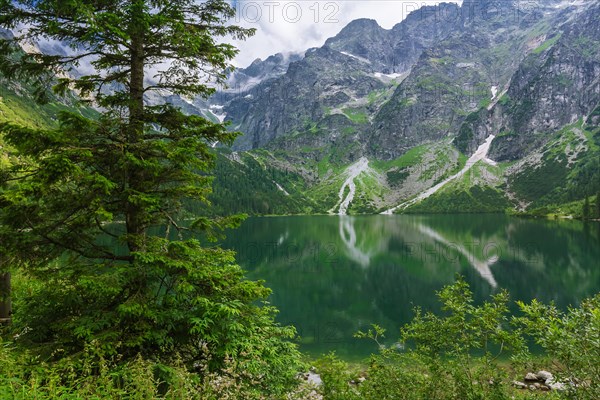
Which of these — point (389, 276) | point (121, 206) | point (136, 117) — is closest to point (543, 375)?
point (121, 206)

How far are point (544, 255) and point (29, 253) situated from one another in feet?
297

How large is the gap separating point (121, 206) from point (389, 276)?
58038mm

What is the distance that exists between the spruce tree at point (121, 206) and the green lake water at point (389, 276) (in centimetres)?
2331

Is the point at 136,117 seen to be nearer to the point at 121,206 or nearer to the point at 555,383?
the point at 121,206

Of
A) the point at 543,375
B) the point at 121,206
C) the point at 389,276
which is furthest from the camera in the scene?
the point at 389,276

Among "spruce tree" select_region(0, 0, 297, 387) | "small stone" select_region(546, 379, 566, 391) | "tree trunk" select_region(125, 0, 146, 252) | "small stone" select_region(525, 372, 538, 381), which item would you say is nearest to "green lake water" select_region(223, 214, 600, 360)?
"small stone" select_region(525, 372, 538, 381)

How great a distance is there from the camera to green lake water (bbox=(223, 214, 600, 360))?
1510 inches

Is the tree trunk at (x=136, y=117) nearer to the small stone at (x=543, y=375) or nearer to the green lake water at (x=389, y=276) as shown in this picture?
the green lake water at (x=389, y=276)

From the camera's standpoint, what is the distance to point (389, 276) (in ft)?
202

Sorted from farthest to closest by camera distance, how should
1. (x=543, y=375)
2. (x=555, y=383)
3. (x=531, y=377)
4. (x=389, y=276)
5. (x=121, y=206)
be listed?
1. (x=389, y=276)
2. (x=543, y=375)
3. (x=531, y=377)
4. (x=555, y=383)
5. (x=121, y=206)

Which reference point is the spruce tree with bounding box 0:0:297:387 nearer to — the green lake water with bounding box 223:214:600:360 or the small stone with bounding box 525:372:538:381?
the small stone with bounding box 525:372:538:381

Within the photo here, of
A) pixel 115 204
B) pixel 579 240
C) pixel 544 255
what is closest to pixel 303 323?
pixel 115 204

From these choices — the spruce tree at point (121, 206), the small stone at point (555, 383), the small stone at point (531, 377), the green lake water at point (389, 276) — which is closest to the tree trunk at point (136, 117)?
the spruce tree at point (121, 206)

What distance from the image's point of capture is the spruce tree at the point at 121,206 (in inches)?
324
